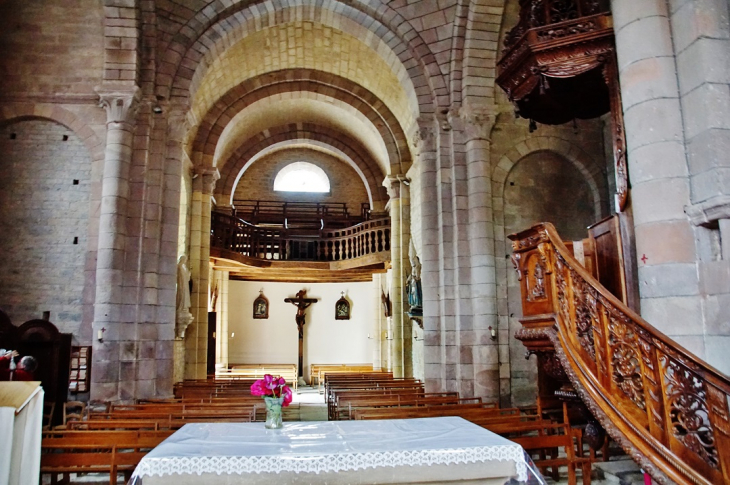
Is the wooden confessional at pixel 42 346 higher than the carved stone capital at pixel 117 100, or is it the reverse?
the carved stone capital at pixel 117 100

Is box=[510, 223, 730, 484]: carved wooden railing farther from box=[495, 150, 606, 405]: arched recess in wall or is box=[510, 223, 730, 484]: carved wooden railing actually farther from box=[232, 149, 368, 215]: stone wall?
box=[232, 149, 368, 215]: stone wall

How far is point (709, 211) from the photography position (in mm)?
4285

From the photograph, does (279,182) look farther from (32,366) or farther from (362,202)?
(32,366)

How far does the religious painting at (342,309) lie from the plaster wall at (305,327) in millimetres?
147

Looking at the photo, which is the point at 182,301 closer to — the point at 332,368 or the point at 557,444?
the point at 332,368

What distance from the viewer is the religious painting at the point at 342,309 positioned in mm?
20062

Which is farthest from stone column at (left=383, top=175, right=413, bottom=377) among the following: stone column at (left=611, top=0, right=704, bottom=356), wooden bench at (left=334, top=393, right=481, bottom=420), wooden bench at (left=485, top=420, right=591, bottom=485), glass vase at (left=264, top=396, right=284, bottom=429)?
stone column at (left=611, top=0, right=704, bottom=356)

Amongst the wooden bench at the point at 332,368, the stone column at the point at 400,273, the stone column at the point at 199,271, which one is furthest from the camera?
the wooden bench at the point at 332,368

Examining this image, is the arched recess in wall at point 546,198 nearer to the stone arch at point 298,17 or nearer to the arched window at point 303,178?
the stone arch at point 298,17


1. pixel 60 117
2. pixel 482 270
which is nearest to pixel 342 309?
pixel 482 270

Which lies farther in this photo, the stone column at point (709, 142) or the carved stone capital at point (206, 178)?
the carved stone capital at point (206, 178)

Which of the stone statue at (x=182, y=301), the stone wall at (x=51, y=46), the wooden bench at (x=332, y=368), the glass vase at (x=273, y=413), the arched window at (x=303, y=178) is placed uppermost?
the arched window at (x=303, y=178)

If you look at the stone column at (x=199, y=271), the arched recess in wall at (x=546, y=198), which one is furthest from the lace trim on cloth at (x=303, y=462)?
the stone column at (x=199, y=271)

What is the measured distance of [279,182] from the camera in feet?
70.8
